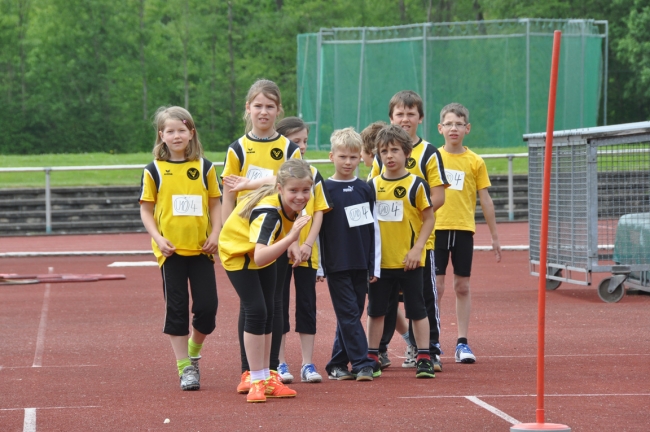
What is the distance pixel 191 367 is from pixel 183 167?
1277 mm

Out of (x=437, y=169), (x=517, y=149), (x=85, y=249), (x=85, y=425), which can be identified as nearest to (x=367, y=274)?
(x=437, y=169)

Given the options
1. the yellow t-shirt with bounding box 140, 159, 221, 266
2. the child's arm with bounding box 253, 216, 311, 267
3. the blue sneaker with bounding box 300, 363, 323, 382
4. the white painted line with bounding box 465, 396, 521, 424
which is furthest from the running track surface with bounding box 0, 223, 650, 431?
the yellow t-shirt with bounding box 140, 159, 221, 266

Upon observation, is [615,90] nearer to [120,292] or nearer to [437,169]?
[120,292]

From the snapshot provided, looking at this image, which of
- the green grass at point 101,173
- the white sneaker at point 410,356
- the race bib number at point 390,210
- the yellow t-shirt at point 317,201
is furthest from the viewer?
the green grass at point 101,173

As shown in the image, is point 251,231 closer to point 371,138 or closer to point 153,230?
point 153,230

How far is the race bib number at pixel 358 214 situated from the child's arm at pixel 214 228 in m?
0.84

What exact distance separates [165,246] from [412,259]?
5.34 feet

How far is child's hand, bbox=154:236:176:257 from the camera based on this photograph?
707 cm

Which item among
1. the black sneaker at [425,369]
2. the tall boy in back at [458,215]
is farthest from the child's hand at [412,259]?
the tall boy in back at [458,215]

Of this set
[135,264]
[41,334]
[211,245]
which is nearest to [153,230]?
[211,245]

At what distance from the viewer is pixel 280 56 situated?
5088 centimetres

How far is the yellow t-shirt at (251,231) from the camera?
21.7 feet

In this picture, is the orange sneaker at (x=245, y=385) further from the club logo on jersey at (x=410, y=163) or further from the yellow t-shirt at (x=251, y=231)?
the club logo on jersey at (x=410, y=163)

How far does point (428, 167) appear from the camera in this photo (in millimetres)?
7855
